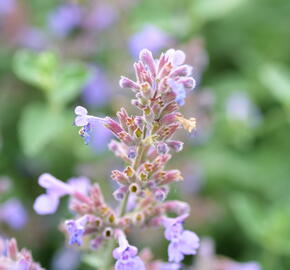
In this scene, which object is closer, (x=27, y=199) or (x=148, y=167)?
(x=148, y=167)

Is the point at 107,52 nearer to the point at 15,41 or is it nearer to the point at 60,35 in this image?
the point at 60,35

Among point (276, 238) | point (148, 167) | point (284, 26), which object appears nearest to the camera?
point (148, 167)

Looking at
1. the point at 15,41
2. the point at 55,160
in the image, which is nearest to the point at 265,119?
the point at 55,160

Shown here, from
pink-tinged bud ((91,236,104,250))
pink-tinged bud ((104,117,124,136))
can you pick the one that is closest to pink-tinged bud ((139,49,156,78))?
pink-tinged bud ((104,117,124,136))

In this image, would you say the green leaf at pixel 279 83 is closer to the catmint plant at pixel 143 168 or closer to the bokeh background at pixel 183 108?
the bokeh background at pixel 183 108

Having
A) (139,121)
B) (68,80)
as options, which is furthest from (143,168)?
(68,80)

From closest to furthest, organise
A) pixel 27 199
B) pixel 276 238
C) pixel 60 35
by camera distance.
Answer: pixel 276 238
pixel 27 199
pixel 60 35

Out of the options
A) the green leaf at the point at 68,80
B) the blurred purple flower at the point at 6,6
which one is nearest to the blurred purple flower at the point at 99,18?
the blurred purple flower at the point at 6,6
